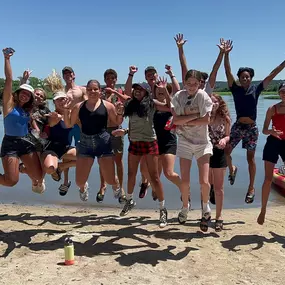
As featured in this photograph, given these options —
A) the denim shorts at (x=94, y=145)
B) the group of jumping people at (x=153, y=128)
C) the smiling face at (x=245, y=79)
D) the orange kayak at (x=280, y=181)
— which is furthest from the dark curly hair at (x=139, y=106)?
the orange kayak at (x=280, y=181)

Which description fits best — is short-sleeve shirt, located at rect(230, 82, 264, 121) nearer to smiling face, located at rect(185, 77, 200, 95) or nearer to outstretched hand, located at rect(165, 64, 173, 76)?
outstretched hand, located at rect(165, 64, 173, 76)

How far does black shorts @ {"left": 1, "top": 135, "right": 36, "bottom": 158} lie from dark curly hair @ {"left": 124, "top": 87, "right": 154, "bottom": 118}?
6.23ft

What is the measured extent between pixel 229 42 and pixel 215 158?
94.2 inches

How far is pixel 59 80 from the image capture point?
8.68m

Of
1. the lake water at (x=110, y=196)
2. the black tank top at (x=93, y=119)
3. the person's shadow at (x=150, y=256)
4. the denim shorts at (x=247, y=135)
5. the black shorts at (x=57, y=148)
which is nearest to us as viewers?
the person's shadow at (x=150, y=256)

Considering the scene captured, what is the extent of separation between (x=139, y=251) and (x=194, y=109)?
2.49 meters

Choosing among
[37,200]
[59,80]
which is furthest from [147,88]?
[37,200]

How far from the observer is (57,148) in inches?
323

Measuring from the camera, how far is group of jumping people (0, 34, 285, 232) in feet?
21.4

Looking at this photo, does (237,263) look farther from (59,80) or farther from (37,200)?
(37,200)

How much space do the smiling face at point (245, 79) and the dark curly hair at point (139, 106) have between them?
2001 mm

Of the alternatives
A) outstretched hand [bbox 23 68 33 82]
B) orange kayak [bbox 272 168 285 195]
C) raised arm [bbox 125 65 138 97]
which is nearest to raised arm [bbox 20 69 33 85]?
outstretched hand [bbox 23 68 33 82]

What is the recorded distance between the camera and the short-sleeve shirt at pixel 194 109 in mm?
6266

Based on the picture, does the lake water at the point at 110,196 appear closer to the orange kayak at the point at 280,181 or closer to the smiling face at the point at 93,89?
the orange kayak at the point at 280,181
